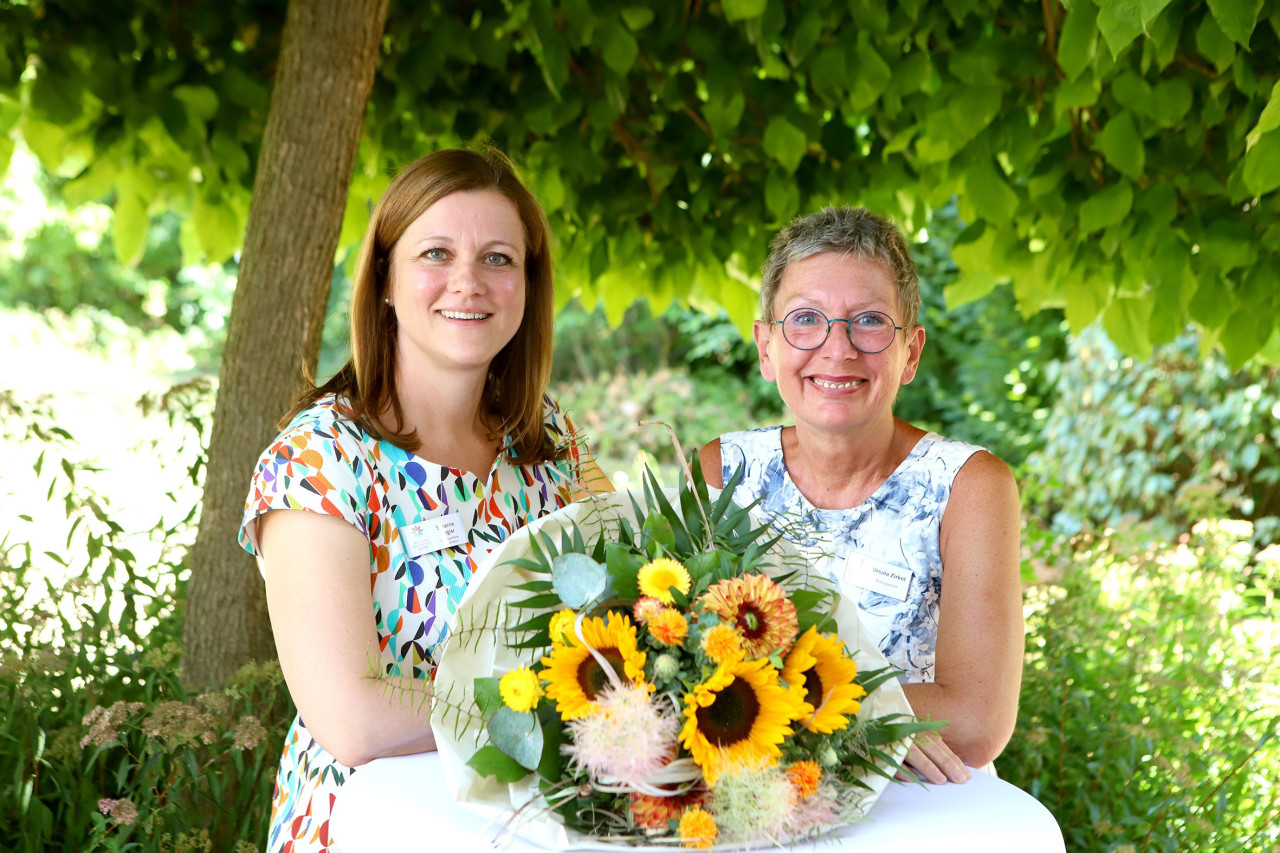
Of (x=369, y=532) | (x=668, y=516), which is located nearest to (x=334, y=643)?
(x=369, y=532)

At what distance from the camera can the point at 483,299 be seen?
191 centimetres

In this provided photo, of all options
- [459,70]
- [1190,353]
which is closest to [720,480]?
[459,70]

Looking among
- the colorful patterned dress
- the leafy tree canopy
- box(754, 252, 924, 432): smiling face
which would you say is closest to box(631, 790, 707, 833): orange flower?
the colorful patterned dress

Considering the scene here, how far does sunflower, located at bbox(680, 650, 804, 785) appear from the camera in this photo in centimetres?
110

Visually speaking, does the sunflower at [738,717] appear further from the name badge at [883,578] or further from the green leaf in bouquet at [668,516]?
the name badge at [883,578]

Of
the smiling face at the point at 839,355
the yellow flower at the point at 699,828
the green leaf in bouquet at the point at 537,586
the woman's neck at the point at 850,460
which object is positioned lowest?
the yellow flower at the point at 699,828

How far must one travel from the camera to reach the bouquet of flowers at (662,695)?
110cm

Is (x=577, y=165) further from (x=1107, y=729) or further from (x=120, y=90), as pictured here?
(x=1107, y=729)

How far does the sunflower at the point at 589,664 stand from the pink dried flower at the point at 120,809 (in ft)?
3.99

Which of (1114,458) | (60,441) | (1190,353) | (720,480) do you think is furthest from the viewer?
(1114,458)

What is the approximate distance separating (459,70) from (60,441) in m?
1.72

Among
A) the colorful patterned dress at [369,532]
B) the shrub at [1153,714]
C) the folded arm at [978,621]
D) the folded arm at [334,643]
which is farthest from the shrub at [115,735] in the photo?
the shrub at [1153,714]

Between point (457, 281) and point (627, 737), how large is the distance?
1.03 meters

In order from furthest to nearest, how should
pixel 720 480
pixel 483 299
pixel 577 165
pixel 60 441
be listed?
pixel 577 165 < pixel 60 441 < pixel 720 480 < pixel 483 299
